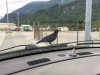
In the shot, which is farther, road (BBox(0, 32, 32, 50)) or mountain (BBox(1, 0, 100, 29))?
mountain (BBox(1, 0, 100, 29))

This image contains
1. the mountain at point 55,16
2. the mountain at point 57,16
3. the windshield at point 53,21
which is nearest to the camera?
the windshield at point 53,21

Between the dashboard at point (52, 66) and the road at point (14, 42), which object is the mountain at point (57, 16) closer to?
the road at point (14, 42)

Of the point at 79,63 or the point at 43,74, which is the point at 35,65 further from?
the point at 79,63

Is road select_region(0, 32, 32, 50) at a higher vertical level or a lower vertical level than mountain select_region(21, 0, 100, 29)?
lower

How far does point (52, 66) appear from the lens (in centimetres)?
195

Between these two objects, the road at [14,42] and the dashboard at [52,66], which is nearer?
the dashboard at [52,66]

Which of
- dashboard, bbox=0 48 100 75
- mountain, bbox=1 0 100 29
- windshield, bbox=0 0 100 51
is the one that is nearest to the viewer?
dashboard, bbox=0 48 100 75

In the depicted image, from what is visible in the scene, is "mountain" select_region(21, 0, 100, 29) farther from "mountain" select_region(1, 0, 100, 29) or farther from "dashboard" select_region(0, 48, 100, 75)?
"dashboard" select_region(0, 48, 100, 75)

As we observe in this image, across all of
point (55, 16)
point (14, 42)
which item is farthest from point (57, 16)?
point (14, 42)

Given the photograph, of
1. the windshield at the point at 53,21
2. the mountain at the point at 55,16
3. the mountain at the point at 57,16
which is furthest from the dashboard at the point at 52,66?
the mountain at the point at 57,16

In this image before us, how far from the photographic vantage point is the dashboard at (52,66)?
70.9 inches

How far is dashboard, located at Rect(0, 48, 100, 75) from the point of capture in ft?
5.91

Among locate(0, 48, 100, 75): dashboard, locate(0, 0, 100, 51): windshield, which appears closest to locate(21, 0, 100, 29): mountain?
locate(0, 0, 100, 51): windshield

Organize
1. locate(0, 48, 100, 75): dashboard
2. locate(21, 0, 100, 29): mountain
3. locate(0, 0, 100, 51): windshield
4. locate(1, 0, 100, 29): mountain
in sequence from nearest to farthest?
1. locate(0, 48, 100, 75): dashboard
2. locate(0, 0, 100, 51): windshield
3. locate(1, 0, 100, 29): mountain
4. locate(21, 0, 100, 29): mountain
